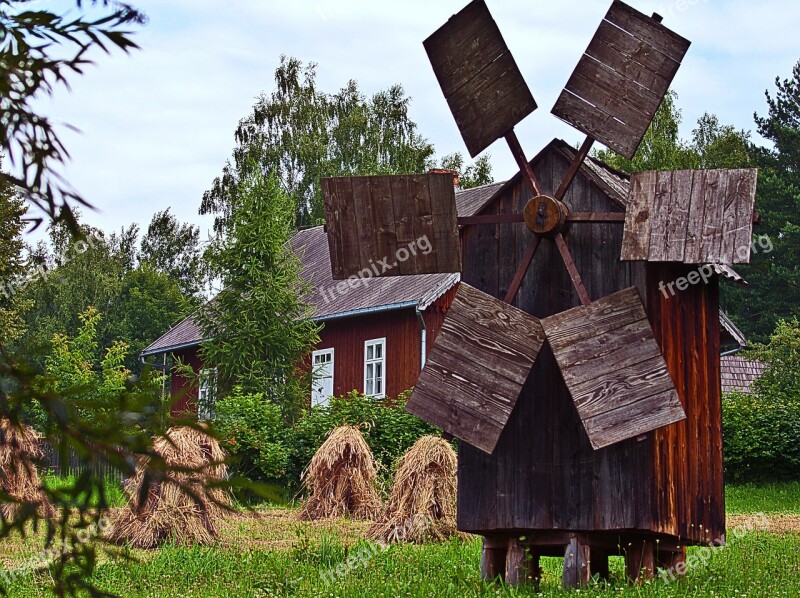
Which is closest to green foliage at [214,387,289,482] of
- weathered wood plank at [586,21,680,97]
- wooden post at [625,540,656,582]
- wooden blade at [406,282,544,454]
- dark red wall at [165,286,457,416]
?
dark red wall at [165,286,457,416]

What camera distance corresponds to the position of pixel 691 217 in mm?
9094

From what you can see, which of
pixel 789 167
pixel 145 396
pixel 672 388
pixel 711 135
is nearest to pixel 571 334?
pixel 672 388

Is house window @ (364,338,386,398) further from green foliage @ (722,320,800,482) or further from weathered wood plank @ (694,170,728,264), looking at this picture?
weathered wood plank @ (694,170,728,264)

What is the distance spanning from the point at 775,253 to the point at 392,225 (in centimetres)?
3222

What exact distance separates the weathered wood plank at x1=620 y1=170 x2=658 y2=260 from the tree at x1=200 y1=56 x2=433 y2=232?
103 feet

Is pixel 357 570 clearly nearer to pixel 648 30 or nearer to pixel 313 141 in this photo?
pixel 648 30

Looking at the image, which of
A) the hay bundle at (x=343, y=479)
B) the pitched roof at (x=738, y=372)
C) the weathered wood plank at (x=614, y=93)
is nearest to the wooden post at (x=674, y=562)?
the weathered wood plank at (x=614, y=93)

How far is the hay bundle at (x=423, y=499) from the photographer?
14234mm

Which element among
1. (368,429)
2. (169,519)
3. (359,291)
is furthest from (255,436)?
(359,291)

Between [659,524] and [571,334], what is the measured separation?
1.65m

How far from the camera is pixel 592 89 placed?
32.4 ft

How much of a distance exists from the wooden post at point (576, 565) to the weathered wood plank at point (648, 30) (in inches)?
162

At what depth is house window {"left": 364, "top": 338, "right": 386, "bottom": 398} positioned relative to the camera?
85.9 feet

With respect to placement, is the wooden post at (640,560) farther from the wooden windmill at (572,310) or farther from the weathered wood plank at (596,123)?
the weathered wood plank at (596,123)
